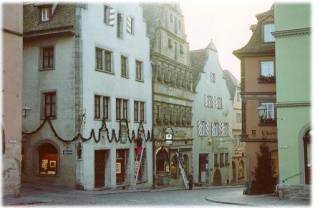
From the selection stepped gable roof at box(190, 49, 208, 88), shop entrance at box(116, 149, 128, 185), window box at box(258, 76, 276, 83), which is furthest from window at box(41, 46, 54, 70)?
stepped gable roof at box(190, 49, 208, 88)

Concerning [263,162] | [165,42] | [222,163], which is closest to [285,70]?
[263,162]

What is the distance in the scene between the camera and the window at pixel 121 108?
112 feet

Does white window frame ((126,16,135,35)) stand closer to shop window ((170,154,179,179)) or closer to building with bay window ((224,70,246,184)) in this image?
shop window ((170,154,179,179))

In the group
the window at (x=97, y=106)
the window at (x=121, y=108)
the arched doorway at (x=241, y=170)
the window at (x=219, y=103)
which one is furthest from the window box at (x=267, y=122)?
the arched doorway at (x=241, y=170)

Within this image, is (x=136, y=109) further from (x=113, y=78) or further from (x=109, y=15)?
(x=109, y=15)

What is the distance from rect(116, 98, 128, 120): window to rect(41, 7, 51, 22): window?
6792 mm

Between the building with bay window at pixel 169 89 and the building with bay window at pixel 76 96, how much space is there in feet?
A: 15.2

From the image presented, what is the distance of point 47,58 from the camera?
102 ft

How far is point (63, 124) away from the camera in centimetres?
3003

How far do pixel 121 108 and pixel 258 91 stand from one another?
9.06 m

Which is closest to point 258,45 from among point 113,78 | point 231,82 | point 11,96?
point 113,78

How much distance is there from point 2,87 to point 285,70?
11978mm

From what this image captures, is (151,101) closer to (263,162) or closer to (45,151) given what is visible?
(45,151)

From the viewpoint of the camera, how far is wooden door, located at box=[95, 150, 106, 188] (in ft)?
104
